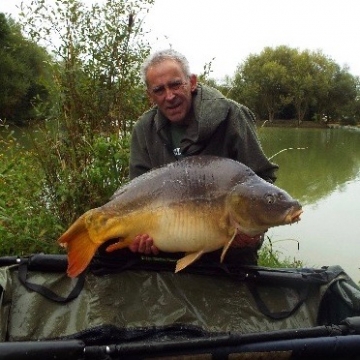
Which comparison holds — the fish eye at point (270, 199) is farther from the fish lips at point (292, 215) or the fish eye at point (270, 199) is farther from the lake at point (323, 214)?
the lake at point (323, 214)

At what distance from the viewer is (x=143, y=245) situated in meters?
1.85

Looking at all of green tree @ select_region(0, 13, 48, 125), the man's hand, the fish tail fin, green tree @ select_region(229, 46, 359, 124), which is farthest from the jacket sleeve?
green tree @ select_region(229, 46, 359, 124)

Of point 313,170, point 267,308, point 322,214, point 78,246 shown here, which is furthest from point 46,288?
point 313,170

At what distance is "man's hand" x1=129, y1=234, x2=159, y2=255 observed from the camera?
71.2 inches

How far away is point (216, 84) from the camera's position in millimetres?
4383

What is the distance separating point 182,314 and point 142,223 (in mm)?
408

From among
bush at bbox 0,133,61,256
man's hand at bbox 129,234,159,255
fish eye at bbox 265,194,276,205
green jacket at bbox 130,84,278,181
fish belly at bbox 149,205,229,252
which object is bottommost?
bush at bbox 0,133,61,256

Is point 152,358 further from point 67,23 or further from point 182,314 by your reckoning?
point 67,23

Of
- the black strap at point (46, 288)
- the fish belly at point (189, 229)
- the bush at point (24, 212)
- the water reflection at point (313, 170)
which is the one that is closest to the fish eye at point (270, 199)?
the fish belly at point (189, 229)

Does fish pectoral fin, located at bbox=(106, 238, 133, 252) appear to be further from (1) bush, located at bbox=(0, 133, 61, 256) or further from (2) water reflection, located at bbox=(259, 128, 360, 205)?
(2) water reflection, located at bbox=(259, 128, 360, 205)

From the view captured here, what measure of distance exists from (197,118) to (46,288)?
0.93 metres

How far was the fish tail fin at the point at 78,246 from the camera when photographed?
5.85 feet

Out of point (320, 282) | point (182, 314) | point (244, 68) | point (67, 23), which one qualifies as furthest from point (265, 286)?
point (244, 68)

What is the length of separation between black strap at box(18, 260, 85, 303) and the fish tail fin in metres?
0.24
